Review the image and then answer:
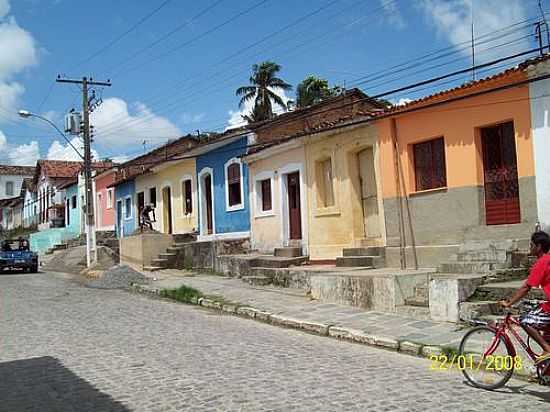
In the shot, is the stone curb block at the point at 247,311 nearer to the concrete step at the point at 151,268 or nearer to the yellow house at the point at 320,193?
the yellow house at the point at 320,193

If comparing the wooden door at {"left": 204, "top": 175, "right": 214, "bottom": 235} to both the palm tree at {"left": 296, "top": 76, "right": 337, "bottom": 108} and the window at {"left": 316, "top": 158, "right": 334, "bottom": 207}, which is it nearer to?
the window at {"left": 316, "top": 158, "right": 334, "bottom": 207}

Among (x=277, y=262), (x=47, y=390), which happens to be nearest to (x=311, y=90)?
(x=277, y=262)

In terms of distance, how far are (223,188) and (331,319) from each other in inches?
516

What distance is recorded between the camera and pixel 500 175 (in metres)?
12.7

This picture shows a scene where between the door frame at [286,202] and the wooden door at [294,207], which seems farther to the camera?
the wooden door at [294,207]

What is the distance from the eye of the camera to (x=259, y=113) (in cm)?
4094

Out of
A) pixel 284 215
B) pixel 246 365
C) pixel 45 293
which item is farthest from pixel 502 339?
pixel 45 293

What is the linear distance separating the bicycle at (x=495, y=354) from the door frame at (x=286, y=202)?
37.8 ft

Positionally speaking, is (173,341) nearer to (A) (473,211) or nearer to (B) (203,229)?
(A) (473,211)

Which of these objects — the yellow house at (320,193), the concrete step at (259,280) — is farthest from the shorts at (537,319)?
the concrete step at (259,280)

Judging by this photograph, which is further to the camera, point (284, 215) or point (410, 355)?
point (284, 215)

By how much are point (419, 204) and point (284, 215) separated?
246 inches

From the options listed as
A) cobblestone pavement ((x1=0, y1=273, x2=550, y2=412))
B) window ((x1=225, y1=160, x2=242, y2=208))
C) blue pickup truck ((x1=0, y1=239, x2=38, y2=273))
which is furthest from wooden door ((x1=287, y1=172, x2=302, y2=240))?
blue pickup truck ((x1=0, y1=239, x2=38, y2=273))

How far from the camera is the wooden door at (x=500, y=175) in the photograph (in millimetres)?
12367
